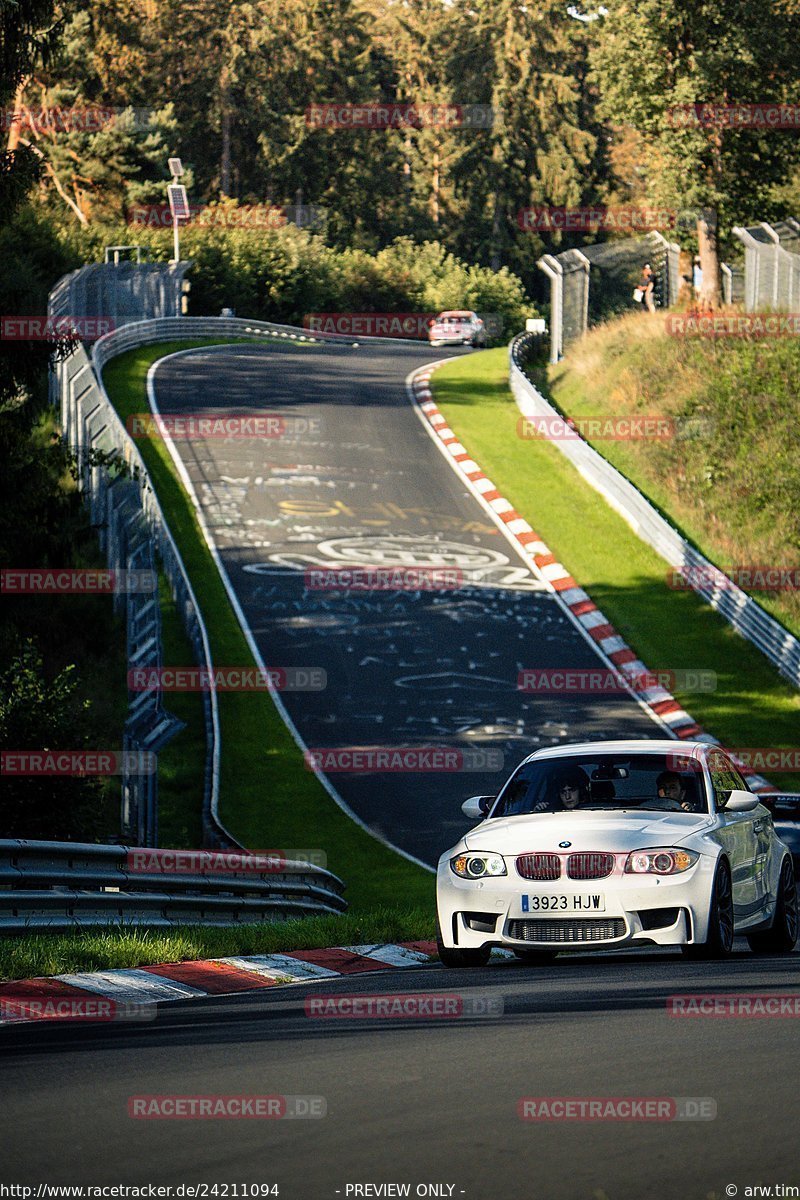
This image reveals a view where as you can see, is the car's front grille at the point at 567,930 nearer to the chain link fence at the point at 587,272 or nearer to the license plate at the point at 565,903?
the license plate at the point at 565,903

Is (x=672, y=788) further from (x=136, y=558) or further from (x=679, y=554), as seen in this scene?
(x=679, y=554)

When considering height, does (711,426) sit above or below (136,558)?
above

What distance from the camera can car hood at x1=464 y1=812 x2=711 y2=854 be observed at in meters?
10.4

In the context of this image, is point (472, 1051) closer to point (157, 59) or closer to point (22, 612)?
point (22, 612)

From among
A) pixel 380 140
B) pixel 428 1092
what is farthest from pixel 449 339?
pixel 428 1092

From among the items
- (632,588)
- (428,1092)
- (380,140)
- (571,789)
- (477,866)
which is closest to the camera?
(428,1092)

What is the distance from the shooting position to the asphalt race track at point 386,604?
961 inches

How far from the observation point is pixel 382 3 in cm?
12706

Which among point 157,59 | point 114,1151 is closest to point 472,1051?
point 114,1151

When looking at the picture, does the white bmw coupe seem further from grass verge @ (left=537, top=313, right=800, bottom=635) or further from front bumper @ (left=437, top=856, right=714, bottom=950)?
grass verge @ (left=537, top=313, right=800, bottom=635)

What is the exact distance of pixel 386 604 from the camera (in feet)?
101

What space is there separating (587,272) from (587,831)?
4078cm

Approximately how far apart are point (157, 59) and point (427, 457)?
6028cm

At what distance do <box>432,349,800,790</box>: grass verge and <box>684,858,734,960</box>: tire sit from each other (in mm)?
13133
